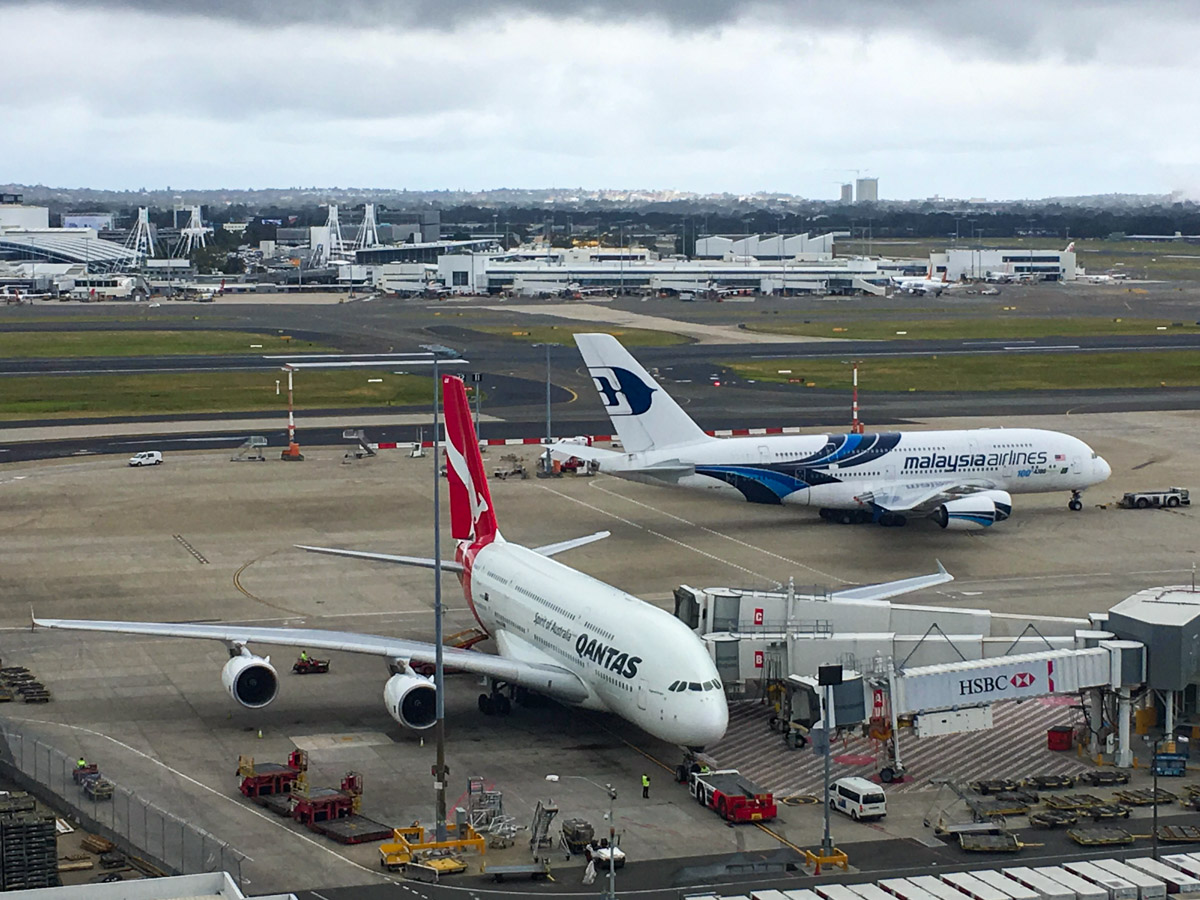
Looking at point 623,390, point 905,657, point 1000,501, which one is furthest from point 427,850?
point 1000,501

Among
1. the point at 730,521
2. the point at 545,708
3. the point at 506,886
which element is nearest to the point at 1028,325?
the point at 730,521

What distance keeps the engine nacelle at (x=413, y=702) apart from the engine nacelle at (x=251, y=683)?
3.95m

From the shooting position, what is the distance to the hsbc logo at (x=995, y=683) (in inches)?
1897

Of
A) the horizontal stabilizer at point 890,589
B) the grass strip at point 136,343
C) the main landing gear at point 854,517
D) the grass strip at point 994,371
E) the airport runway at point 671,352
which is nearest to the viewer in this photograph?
the horizontal stabilizer at point 890,589

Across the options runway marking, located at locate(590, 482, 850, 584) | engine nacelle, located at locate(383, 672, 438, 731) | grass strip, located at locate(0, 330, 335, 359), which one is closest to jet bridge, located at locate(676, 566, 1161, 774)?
engine nacelle, located at locate(383, 672, 438, 731)

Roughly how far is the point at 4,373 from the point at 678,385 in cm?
6149

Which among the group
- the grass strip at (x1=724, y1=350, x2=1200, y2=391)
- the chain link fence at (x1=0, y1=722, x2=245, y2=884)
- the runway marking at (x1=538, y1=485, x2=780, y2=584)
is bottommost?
the chain link fence at (x1=0, y1=722, x2=245, y2=884)

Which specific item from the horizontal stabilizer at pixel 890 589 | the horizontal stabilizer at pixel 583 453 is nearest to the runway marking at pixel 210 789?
the horizontal stabilizer at pixel 890 589

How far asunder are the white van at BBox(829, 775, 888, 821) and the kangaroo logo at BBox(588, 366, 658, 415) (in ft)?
118

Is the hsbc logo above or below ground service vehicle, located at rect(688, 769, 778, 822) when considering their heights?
above

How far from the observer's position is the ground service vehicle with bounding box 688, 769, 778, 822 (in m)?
44.0

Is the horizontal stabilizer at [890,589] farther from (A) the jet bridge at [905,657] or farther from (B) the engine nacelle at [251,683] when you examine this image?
(B) the engine nacelle at [251,683]

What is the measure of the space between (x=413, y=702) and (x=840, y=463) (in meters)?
38.7

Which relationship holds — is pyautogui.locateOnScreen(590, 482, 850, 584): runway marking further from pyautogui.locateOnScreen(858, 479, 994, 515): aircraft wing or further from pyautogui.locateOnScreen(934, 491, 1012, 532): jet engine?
pyautogui.locateOnScreen(934, 491, 1012, 532): jet engine
